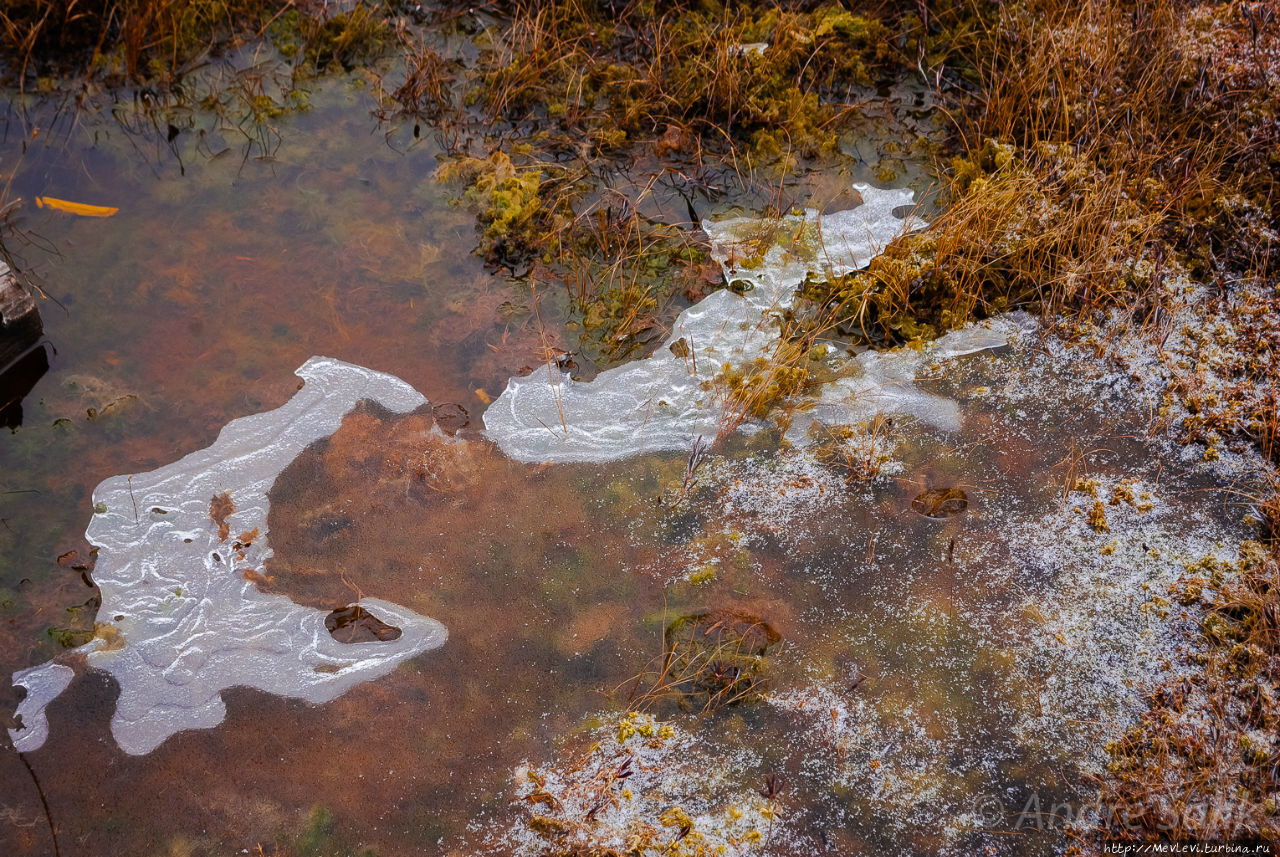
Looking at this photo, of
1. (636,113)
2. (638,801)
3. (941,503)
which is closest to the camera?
(638,801)

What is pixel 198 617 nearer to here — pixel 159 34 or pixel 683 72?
pixel 159 34

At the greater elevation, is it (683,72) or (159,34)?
(159,34)

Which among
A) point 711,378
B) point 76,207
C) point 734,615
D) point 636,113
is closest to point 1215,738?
point 734,615

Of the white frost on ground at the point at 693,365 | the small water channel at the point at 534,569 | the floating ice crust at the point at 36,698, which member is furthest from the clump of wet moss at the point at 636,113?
the floating ice crust at the point at 36,698

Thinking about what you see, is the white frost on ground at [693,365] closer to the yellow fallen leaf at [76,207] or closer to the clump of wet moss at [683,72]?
the clump of wet moss at [683,72]

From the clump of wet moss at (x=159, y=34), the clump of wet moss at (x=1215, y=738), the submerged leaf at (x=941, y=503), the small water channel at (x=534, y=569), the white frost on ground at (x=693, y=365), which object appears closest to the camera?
the clump of wet moss at (x=1215, y=738)

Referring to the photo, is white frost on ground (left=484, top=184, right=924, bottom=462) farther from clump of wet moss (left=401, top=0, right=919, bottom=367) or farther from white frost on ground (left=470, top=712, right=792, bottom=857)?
white frost on ground (left=470, top=712, right=792, bottom=857)

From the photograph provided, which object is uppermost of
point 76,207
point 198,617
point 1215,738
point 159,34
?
point 159,34
